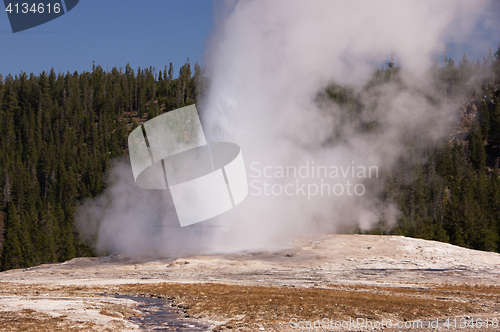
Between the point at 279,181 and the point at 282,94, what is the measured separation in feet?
29.1

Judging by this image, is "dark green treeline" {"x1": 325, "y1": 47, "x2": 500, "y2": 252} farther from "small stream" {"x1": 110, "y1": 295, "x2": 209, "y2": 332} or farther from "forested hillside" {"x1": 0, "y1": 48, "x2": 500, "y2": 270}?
"small stream" {"x1": 110, "y1": 295, "x2": 209, "y2": 332}

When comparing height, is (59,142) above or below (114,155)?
above

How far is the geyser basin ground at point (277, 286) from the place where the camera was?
12.7 metres

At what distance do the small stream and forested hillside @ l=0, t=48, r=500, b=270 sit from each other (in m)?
23.4

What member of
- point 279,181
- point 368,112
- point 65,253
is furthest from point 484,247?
point 368,112

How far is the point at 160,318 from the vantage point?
13195 millimetres

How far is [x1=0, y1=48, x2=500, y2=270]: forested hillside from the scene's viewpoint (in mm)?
52500

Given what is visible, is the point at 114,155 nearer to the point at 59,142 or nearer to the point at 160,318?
the point at 59,142

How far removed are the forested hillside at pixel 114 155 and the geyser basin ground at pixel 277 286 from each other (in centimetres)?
1728

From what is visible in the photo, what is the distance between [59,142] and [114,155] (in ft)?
92.5

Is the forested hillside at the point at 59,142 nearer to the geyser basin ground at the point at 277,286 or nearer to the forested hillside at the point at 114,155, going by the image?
the forested hillside at the point at 114,155

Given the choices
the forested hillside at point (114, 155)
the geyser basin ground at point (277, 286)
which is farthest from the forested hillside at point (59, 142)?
the geyser basin ground at point (277, 286)

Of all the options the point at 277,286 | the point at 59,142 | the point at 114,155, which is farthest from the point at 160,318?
the point at 59,142

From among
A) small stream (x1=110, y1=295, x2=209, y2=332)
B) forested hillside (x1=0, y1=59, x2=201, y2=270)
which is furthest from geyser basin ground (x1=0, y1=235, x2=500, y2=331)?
forested hillside (x1=0, y1=59, x2=201, y2=270)
